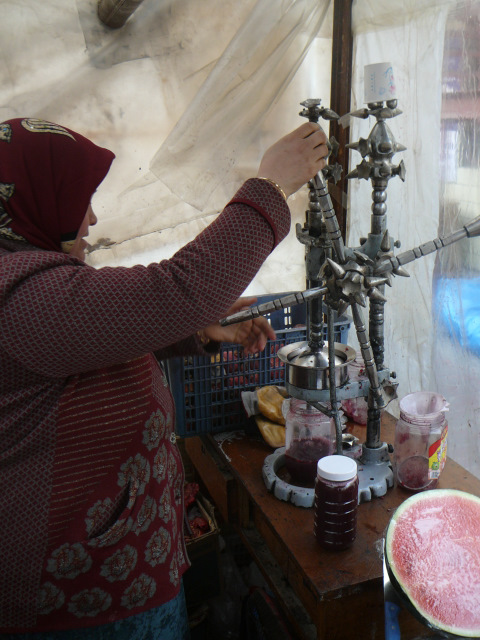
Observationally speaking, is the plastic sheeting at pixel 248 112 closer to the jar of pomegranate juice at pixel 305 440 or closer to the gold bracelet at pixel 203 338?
the jar of pomegranate juice at pixel 305 440

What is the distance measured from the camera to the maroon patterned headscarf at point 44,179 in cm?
88

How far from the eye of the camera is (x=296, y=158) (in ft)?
3.16

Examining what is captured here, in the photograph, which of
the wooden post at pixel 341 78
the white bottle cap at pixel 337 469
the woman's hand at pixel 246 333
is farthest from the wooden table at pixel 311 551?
the wooden post at pixel 341 78

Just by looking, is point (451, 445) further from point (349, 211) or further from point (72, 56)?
point (72, 56)

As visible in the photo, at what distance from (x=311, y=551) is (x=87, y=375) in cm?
63

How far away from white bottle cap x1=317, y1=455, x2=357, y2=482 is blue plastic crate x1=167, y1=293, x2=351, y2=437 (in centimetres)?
64

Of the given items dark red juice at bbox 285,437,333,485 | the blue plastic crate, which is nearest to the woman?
dark red juice at bbox 285,437,333,485

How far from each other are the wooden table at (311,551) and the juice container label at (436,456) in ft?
0.24

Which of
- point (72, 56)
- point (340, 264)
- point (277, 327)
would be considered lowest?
point (277, 327)

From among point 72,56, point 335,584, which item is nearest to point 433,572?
point 335,584

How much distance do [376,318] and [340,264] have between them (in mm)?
223

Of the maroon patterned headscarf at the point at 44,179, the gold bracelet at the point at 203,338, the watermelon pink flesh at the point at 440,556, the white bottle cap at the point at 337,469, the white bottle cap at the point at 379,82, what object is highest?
A: the white bottle cap at the point at 379,82

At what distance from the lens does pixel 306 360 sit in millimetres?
1300

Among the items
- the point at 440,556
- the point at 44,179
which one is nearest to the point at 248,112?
the point at 44,179
